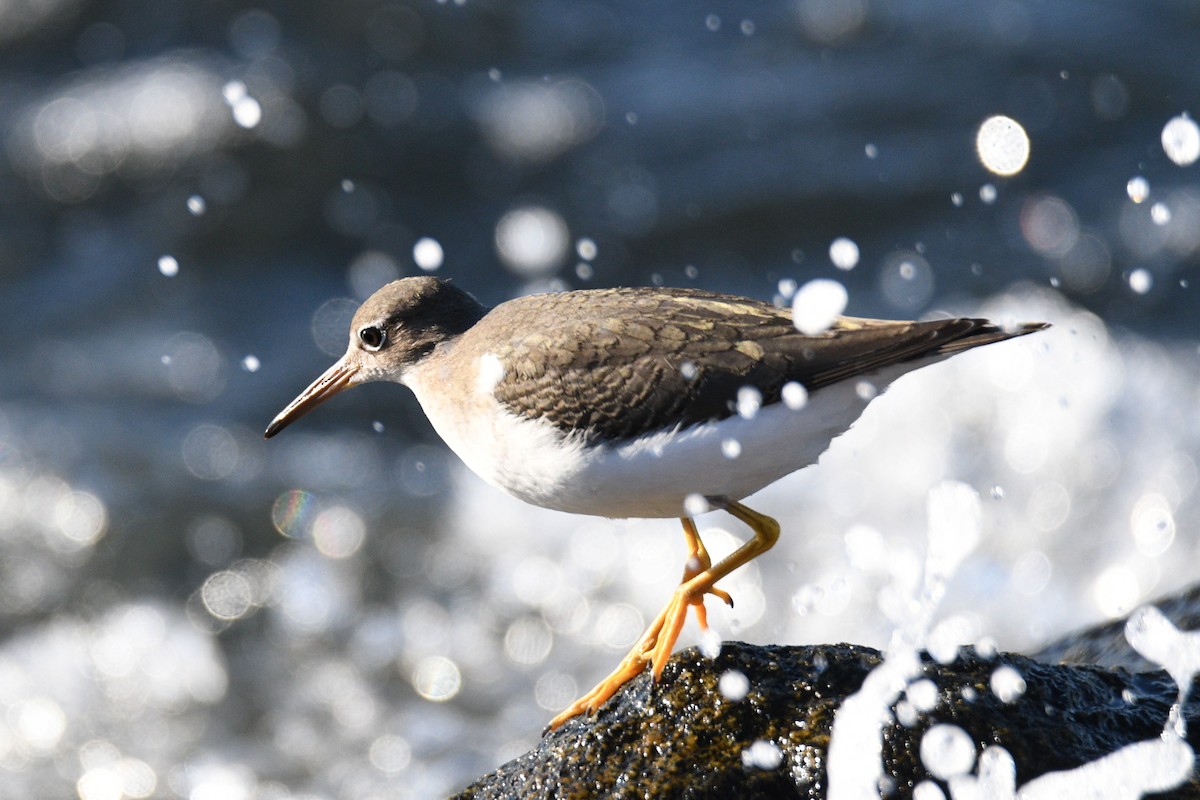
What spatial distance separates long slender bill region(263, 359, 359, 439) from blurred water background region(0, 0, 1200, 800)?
352cm

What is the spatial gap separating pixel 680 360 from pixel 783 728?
4.45 ft

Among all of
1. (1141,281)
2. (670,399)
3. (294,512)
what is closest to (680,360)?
(670,399)

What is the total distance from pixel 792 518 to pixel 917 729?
6064 mm

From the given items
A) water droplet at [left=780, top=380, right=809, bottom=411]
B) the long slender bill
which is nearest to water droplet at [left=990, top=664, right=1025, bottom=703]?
water droplet at [left=780, top=380, right=809, bottom=411]

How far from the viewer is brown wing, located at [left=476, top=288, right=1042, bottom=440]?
14.9 feet

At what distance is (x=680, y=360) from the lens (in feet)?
15.0

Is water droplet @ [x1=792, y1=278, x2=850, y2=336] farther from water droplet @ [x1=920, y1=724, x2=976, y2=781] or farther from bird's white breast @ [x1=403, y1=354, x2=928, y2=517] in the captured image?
water droplet @ [x1=920, y1=724, x2=976, y2=781]

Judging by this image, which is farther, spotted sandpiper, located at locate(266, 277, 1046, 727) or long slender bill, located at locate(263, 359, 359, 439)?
long slender bill, located at locate(263, 359, 359, 439)

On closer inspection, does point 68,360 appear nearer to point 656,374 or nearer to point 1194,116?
point 656,374

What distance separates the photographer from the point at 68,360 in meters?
11.6

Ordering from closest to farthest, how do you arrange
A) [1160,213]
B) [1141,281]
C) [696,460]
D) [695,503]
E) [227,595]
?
[696,460], [695,503], [227,595], [1141,281], [1160,213]

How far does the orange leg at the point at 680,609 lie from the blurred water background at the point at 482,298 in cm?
374

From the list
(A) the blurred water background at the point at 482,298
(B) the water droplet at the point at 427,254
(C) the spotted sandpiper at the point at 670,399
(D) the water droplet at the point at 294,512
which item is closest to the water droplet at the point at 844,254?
(A) the blurred water background at the point at 482,298

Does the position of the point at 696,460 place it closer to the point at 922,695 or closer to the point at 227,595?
the point at 922,695
